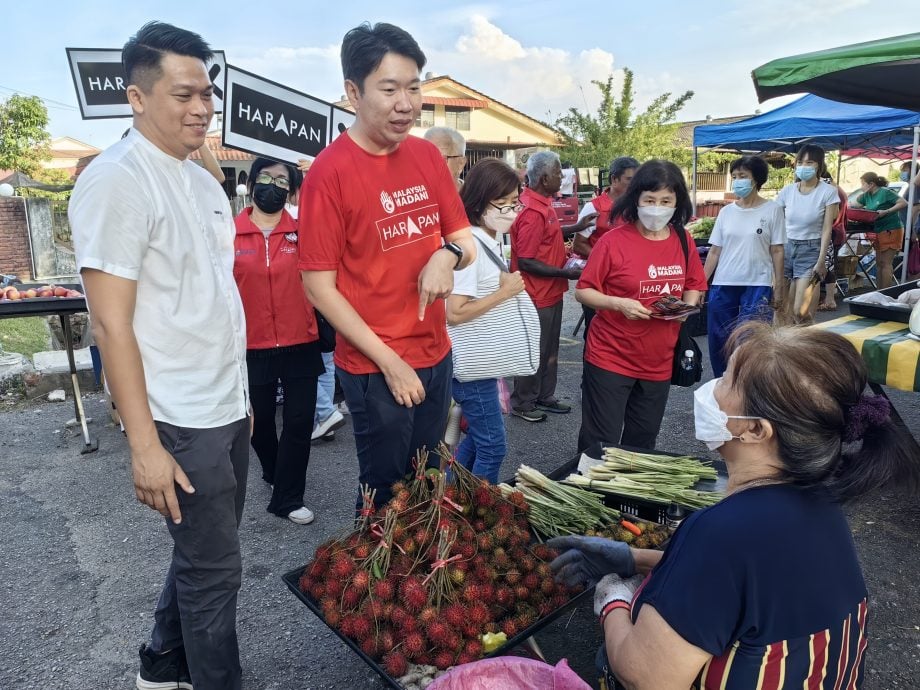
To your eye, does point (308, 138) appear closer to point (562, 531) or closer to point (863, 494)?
point (562, 531)

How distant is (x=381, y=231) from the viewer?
7.63 ft

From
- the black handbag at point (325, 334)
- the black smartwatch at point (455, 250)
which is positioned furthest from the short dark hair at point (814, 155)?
the black smartwatch at point (455, 250)

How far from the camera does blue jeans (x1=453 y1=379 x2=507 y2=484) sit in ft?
11.0

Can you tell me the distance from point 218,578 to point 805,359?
180cm

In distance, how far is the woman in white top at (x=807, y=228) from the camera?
7641 millimetres

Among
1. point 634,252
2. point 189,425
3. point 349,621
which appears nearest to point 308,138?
point 634,252

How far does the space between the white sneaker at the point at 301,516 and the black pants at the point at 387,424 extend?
1488mm

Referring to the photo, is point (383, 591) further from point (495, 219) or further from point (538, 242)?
point (538, 242)

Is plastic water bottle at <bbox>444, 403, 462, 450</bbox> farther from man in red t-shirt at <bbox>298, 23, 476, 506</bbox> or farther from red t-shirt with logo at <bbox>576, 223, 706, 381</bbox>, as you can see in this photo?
man in red t-shirt at <bbox>298, 23, 476, 506</bbox>

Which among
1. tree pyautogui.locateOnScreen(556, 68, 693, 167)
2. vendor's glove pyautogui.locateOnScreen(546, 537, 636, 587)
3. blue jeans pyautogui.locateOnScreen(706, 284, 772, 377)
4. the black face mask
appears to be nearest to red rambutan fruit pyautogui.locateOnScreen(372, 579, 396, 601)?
vendor's glove pyautogui.locateOnScreen(546, 537, 636, 587)

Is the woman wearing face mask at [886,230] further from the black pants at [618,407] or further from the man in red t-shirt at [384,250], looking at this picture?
the man in red t-shirt at [384,250]

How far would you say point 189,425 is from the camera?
77.8 inches

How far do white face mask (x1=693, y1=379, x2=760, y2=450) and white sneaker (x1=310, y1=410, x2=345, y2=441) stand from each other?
384cm

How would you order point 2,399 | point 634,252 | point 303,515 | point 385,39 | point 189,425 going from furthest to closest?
1. point 2,399
2. point 303,515
3. point 634,252
4. point 385,39
5. point 189,425
